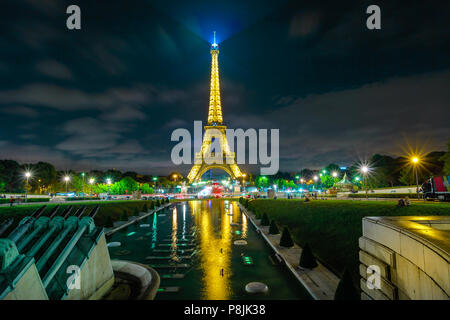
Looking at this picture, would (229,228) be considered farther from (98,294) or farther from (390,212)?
(98,294)

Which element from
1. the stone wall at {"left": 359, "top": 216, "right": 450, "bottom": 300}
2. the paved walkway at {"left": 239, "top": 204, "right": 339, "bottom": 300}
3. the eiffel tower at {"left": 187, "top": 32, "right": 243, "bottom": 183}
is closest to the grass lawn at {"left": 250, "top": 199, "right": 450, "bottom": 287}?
the paved walkway at {"left": 239, "top": 204, "right": 339, "bottom": 300}

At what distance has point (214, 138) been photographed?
9562 centimetres

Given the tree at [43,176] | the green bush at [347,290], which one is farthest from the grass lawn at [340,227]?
the tree at [43,176]

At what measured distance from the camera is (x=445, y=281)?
4.64m

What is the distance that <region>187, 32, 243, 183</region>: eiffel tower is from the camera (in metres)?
89.7

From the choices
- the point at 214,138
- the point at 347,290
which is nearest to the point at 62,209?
the point at 347,290

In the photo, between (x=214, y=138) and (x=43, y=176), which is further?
(x=214, y=138)

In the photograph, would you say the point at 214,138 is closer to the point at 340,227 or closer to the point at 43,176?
the point at 43,176

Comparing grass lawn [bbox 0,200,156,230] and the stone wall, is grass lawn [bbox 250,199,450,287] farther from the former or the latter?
grass lawn [bbox 0,200,156,230]

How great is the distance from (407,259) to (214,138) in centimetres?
9080

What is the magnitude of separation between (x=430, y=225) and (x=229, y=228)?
1958 cm
